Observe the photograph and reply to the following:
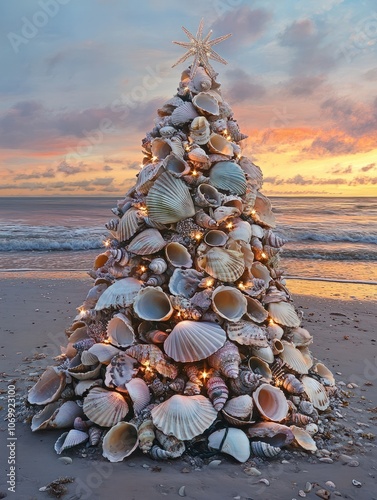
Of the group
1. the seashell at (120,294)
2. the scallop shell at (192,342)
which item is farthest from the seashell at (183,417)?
the seashell at (120,294)

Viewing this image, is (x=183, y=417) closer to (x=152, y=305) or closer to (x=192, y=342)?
(x=192, y=342)

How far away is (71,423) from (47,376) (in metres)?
0.66

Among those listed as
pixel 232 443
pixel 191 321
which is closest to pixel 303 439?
pixel 232 443

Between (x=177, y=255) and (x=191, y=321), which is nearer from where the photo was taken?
(x=191, y=321)

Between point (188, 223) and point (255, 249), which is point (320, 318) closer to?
point (255, 249)

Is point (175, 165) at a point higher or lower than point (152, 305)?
higher

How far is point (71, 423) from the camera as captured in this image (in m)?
4.02

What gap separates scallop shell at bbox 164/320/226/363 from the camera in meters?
3.71

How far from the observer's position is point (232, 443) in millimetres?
3584

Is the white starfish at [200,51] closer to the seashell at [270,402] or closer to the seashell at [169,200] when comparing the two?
the seashell at [169,200]

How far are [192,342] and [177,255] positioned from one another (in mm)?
899

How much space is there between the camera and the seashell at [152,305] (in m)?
3.91

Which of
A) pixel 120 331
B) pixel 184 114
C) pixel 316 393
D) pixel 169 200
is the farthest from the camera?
pixel 184 114

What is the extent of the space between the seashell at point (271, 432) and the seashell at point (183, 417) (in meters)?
0.40
